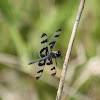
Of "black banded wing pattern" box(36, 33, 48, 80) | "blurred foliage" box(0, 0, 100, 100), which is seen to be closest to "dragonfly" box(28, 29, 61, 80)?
"black banded wing pattern" box(36, 33, 48, 80)

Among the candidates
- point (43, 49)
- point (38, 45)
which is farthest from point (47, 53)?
point (38, 45)

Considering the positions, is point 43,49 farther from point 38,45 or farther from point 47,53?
point 38,45

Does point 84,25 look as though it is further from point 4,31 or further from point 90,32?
point 4,31

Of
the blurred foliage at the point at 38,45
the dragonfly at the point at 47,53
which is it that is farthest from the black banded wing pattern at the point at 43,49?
the blurred foliage at the point at 38,45

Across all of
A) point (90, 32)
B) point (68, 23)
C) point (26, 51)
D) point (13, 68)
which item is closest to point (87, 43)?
point (90, 32)

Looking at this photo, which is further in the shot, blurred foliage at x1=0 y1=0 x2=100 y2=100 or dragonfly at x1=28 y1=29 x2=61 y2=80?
blurred foliage at x1=0 y1=0 x2=100 y2=100

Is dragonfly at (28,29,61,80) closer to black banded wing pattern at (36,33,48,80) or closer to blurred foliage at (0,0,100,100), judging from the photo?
black banded wing pattern at (36,33,48,80)

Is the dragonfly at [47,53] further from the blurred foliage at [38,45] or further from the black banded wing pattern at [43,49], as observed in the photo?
the blurred foliage at [38,45]

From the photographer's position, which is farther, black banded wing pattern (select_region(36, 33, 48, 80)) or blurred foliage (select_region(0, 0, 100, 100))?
blurred foliage (select_region(0, 0, 100, 100))
